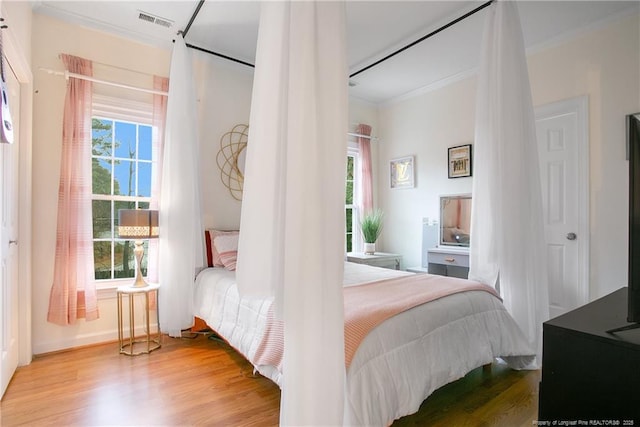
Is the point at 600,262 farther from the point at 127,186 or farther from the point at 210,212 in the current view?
the point at 127,186

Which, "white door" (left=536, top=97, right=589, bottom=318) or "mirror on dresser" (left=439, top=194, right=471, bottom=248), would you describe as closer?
"white door" (left=536, top=97, right=589, bottom=318)

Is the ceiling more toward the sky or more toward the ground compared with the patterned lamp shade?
more toward the sky

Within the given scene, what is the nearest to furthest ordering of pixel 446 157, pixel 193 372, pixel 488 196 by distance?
pixel 488 196 → pixel 193 372 → pixel 446 157

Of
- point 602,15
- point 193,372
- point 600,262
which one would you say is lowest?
point 193,372

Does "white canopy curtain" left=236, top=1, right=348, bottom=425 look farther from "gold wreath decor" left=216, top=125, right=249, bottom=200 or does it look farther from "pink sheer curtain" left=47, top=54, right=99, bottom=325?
"gold wreath decor" left=216, top=125, right=249, bottom=200

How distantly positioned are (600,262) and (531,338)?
1276 millimetres

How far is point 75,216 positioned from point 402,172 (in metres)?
3.69

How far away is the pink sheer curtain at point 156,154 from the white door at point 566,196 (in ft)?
11.8

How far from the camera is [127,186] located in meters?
3.03

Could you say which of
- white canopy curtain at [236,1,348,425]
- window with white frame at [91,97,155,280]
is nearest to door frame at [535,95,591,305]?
white canopy curtain at [236,1,348,425]

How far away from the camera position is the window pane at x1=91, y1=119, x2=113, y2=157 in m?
2.90

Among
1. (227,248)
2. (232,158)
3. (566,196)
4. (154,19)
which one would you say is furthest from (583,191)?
(154,19)

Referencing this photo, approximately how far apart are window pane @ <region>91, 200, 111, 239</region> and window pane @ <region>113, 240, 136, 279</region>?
0.14m

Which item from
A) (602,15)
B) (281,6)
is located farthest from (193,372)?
(602,15)
